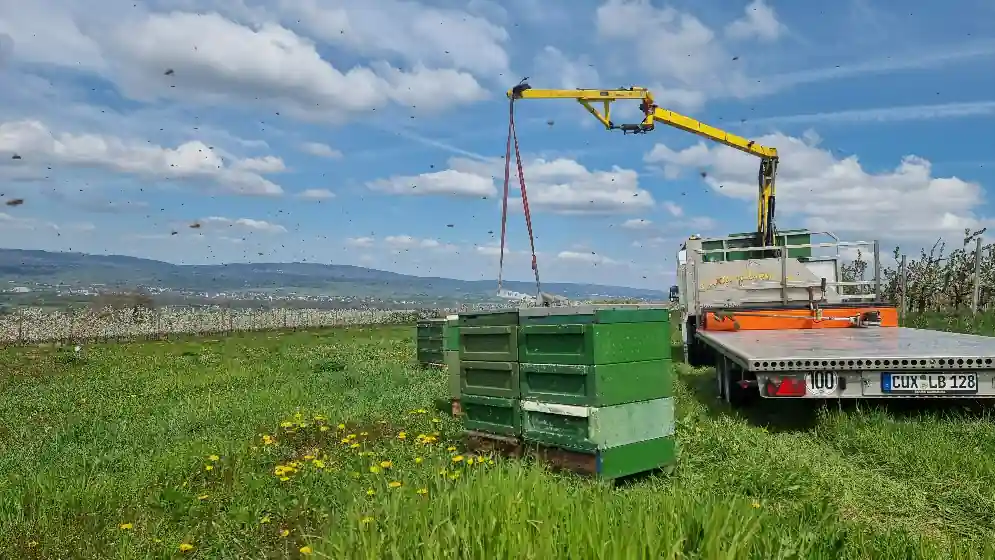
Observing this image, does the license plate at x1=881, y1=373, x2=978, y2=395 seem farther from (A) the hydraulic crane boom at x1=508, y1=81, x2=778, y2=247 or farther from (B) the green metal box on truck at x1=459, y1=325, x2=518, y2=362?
(A) the hydraulic crane boom at x1=508, y1=81, x2=778, y2=247

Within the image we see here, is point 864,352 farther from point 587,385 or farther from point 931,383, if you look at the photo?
point 587,385

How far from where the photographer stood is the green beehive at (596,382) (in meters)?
5.46

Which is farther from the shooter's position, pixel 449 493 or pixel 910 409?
pixel 910 409

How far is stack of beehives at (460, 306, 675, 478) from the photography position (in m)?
5.47

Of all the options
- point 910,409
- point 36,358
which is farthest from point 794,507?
point 36,358

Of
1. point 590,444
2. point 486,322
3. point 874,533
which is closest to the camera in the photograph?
point 874,533

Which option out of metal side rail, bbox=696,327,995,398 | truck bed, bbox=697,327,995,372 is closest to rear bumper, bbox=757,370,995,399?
metal side rail, bbox=696,327,995,398

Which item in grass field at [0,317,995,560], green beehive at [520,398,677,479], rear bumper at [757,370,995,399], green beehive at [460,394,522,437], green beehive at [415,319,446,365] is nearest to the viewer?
grass field at [0,317,995,560]

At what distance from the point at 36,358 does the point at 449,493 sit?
19.6 metres

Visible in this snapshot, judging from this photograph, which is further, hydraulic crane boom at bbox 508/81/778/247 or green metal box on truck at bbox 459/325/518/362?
hydraulic crane boom at bbox 508/81/778/247

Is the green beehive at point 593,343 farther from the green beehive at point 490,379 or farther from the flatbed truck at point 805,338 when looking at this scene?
the flatbed truck at point 805,338

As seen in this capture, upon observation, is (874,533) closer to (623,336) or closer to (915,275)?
(623,336)

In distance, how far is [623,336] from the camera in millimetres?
5637

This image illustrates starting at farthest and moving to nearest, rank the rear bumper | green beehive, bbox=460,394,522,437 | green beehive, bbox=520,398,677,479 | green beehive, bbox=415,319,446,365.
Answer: green beehive, bbox=415,319,446,365, the rear bumper, green beehive, bbox=460,394,522,437, green beehive, bbox=520,398,677,479
